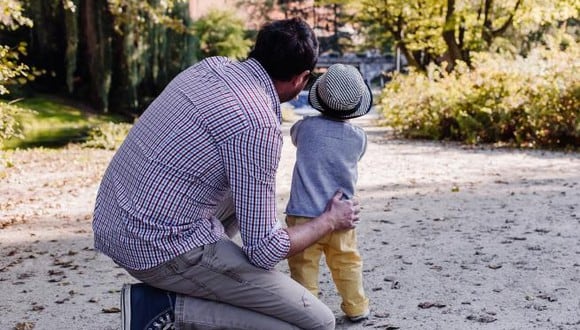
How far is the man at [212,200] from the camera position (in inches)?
99.8

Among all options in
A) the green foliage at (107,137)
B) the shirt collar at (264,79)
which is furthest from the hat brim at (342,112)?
the green foliage at (107,137)

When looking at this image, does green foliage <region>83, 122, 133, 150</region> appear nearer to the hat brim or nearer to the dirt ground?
the dirt ground

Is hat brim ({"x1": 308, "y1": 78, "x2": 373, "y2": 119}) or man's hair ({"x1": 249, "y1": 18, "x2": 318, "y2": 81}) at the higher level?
man's hair ({"x1": 249, "y1": 18, "x2": 318, "y2": 81})

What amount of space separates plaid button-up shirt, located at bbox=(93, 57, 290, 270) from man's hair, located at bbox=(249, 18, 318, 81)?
0.07 m

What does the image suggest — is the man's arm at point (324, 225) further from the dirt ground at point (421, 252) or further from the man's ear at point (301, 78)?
the dirt ground at point (421, 252)

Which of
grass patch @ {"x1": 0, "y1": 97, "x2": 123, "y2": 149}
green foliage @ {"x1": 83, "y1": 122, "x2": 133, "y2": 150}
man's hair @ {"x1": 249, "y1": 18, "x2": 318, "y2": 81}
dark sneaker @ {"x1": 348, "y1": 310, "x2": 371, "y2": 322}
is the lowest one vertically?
grass patch @ {"x1": 0, "y1": 97, "x2": 123, "y2": 149}

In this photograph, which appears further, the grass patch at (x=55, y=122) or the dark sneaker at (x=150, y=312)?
the grass patch at (x=55, y=122)

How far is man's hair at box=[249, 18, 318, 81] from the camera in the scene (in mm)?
2627

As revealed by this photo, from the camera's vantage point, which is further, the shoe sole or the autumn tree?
the autumn tree

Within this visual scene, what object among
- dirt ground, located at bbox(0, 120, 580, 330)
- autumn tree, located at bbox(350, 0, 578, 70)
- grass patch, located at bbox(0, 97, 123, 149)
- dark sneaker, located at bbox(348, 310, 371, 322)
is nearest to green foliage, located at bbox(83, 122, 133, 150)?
grass patch, located at bbox(0, 97, 123, 149)

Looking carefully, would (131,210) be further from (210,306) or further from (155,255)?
(210,306)

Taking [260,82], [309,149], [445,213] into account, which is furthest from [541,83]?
[260,82]

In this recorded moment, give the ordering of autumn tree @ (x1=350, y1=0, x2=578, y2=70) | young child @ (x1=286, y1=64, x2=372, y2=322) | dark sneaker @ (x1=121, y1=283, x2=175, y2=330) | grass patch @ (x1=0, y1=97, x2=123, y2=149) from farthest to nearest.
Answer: autumn tree @ (x1=350, y1=0, x2=578, y2=70) → grass patch @ (x1=0, y1=97, x2=123, y2=149) → young child @ (x1=286, y1=64, x2=372, y2=322) → dark sneaker @ (x1=121, y1=283, x2=175, y2=330)

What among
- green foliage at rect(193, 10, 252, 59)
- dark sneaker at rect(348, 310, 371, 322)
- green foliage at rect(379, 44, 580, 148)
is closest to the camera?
dark sneaker at rect(348, 310, 371, 322)
